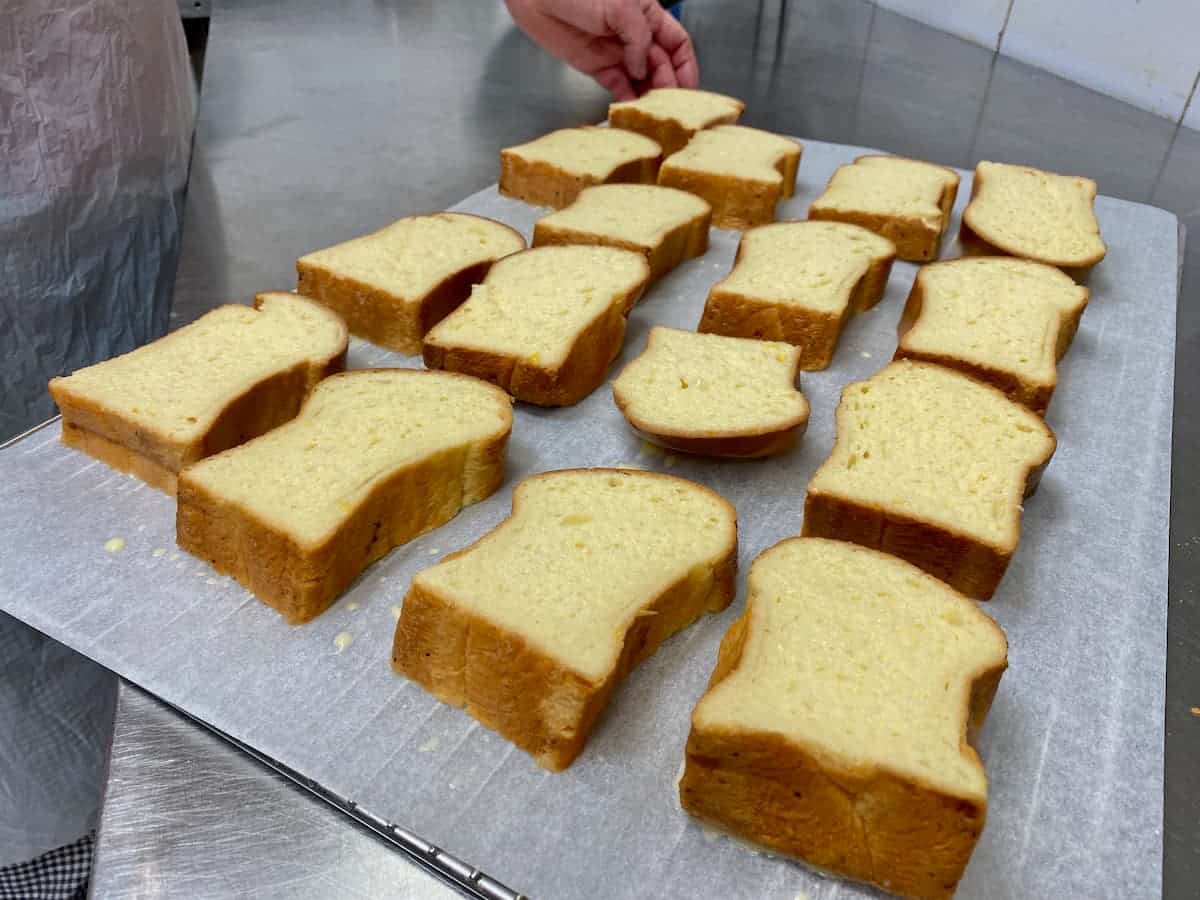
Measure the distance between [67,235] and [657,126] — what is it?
1.98 m

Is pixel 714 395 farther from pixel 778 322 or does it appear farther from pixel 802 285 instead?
pixel 802 285

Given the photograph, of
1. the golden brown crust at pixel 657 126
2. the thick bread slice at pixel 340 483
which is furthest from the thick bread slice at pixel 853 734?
the golden brown crust at pixel 657 126

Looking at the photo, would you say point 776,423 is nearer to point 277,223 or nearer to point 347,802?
point 347,802

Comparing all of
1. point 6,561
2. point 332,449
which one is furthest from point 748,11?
point 6,561

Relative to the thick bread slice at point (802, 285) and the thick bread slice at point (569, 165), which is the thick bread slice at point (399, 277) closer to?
the thick bread slice at point (569, 165)

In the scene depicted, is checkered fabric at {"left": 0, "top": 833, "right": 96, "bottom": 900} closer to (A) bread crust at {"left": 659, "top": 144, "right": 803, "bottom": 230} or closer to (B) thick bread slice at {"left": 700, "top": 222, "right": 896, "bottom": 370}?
(B) thick bread slice at {"left": 700, "top": 222, "right": 896, "bottom": 370}

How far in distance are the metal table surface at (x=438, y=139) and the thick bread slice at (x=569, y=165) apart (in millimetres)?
243

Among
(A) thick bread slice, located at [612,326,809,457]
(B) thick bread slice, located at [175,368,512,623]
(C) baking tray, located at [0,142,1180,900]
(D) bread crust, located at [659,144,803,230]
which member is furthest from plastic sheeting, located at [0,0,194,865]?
(D) bread crust, located at [659,144,803,230]

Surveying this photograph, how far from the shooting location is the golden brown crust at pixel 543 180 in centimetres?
294

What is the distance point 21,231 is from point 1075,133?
4.01 metres

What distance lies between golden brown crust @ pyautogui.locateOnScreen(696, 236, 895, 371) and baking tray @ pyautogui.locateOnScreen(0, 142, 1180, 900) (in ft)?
0.77

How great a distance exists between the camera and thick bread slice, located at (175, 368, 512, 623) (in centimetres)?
159

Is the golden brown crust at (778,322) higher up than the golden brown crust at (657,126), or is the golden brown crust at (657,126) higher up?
the golden brown crust at (657,126)

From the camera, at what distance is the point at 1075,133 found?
4.17m
